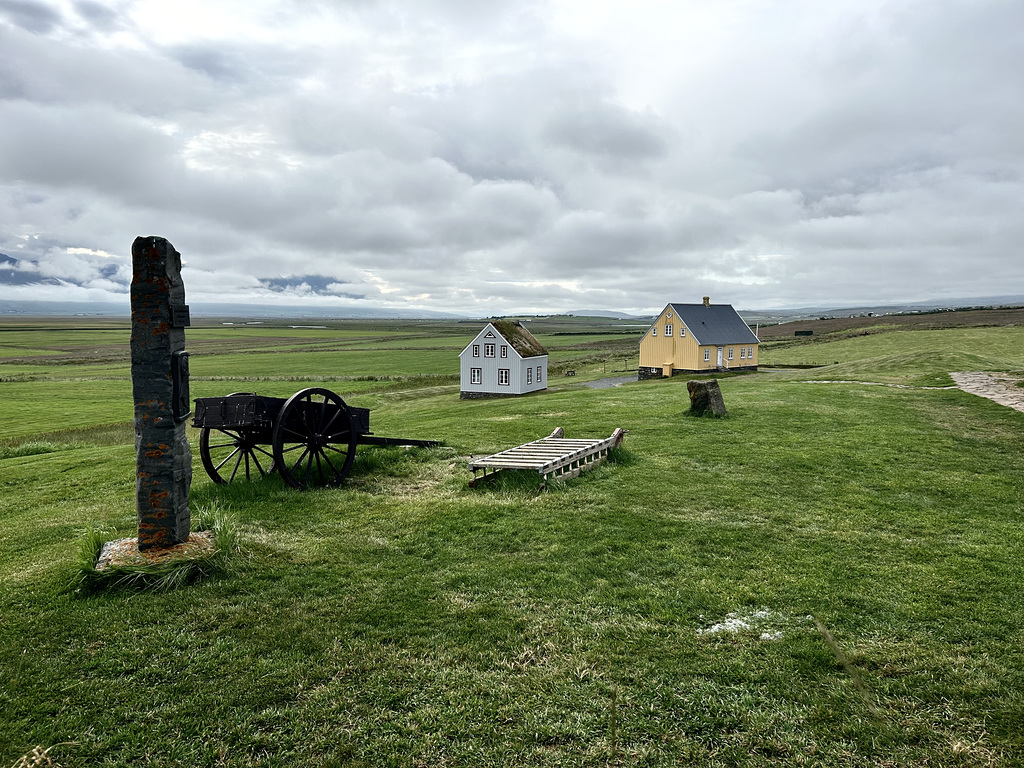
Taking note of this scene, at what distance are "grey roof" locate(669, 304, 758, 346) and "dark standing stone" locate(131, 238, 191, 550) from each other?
50.9 m

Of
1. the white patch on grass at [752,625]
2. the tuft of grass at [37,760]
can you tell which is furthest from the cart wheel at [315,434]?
the white patch on grass at [752,625]

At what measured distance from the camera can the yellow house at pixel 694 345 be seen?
54094mm

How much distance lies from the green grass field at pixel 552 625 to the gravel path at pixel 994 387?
32.3 ft

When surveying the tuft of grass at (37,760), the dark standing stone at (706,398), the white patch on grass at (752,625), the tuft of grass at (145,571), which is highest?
the dark standing stone at (706,398)

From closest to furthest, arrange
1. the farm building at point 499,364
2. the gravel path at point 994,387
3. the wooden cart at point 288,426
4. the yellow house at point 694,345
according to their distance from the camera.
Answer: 1. the wooden cart at point 288,426
2. the gravel path at point 994,387
3. the farm building at point 499,364
4. the yellow house at point 694,345

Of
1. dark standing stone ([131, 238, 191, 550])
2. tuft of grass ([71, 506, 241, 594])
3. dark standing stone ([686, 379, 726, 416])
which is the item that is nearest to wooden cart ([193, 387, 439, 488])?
dark standing stone ([131, 238, 191, 550])

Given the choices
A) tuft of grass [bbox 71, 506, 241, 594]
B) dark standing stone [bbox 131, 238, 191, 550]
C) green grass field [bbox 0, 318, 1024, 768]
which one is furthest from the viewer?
dark standing stone [bbox 131, 238, 191, 550]

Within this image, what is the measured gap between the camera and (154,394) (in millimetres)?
7570

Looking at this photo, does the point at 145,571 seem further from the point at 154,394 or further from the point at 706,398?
the point at 706,398

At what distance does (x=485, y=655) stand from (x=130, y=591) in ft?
14.9

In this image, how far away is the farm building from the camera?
44.4 m

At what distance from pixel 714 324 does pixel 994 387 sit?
33.4 metres

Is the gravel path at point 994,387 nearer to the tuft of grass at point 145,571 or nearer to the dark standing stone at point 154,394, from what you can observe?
the tuft of grass at point 145,571

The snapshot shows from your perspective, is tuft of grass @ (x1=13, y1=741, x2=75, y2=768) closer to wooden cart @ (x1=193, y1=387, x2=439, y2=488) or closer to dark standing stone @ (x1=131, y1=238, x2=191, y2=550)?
dark standing stone @ (x1=131, y1=238, x2=191, y2=550)
